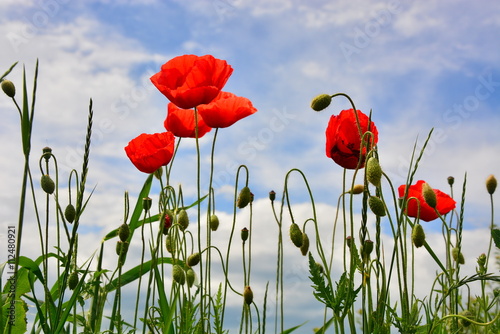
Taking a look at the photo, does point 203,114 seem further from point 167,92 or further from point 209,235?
point 209,235

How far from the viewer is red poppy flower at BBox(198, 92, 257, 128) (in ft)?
7.74

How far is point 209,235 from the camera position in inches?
91.3

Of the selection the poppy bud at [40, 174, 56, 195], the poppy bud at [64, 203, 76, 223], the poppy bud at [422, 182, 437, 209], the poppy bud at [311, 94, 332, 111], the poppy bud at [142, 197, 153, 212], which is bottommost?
the poppy bud at [64, 203, 76, 223]

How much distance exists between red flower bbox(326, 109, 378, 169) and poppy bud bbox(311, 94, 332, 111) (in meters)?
0.16

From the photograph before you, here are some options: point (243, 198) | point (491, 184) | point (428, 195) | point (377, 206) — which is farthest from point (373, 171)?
point (491, 184)

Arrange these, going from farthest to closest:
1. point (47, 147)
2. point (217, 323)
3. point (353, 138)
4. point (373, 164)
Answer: point (47, 147)
point (217, 323)
point (353, 138)
point (373, 164)

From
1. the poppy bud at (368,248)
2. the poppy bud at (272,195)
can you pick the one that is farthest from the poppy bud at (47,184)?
the poppy bud at (368,248)

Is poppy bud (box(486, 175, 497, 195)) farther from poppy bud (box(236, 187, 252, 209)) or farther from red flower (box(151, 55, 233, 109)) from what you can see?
red flower (box(151, 55, 233, 109))

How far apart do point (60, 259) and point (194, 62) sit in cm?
102

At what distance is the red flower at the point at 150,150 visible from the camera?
7.89 feet

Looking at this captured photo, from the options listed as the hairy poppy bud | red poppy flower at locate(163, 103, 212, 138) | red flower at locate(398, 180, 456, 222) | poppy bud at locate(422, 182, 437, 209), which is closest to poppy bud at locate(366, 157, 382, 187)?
→ poppy bud at locate(422, 182, 437, 209)

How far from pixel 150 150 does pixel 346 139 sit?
95cm

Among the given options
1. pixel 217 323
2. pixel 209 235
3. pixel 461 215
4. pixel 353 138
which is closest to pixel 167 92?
pixel 209 235

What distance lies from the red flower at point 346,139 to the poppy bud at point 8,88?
114cm
